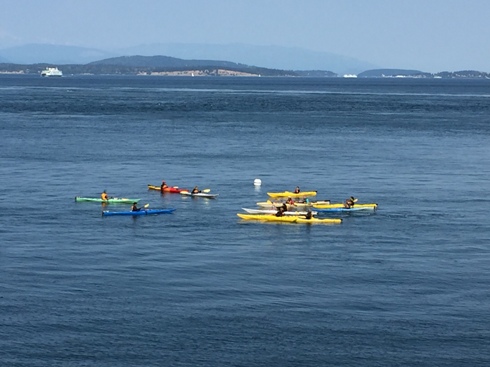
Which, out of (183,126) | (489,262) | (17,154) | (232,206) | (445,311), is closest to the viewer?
(445,311)

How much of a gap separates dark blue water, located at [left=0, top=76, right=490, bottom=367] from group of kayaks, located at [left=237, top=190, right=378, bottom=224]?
1209mm

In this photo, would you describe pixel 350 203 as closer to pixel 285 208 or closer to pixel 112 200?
pixel 285 208

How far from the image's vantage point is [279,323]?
57.0 meters

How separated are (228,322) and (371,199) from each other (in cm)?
4074

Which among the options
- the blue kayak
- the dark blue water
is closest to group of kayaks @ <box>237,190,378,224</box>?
the dark blue water

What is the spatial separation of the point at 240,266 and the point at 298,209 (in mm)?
20666

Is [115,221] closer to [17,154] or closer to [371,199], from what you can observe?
[371,199]

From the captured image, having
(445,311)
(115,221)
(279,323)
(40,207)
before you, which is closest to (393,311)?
(445,311)

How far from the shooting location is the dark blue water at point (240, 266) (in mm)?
53656

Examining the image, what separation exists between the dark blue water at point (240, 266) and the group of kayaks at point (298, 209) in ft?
3.97

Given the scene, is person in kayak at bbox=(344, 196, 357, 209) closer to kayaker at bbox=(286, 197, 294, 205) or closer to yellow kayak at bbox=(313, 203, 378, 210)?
yellow kayak at bbox=(313, 203, 378, 210)

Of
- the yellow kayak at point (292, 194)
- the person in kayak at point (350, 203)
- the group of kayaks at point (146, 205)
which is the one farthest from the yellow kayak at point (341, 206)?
the group of kayaks at point (146, 205)

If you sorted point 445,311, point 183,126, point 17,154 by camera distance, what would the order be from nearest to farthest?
1. point 445,311
2. point 17,154
3. point 183,126

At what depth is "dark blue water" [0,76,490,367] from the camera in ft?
176
